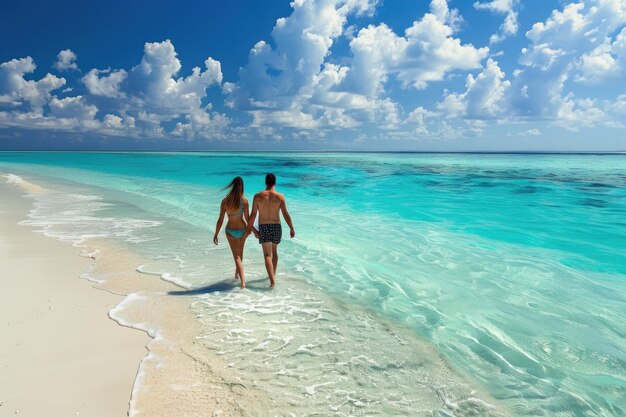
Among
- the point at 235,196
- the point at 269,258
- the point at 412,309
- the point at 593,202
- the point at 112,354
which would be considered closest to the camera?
the point at 112,354

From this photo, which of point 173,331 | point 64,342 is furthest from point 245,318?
point 64,342

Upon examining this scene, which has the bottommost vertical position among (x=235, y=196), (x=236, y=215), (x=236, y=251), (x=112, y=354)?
(x=112, y=354)

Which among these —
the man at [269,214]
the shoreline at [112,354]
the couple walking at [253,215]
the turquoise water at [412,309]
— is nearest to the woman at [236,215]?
the couple walking at [253,215]

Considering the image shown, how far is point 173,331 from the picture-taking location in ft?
16.6

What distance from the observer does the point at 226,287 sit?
682 centimetres

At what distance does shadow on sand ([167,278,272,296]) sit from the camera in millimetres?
6551

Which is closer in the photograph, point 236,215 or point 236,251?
point 236,215

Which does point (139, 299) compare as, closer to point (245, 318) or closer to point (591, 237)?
point (245, 318)

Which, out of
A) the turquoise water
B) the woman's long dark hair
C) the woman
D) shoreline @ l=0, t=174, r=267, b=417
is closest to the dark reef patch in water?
the turquoise water

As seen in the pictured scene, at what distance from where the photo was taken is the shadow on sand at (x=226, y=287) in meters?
6.55

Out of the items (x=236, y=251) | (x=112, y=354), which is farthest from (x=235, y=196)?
(x=112, y=354)

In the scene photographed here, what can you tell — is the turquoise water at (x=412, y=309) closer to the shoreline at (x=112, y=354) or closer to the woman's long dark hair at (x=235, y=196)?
the shoreline at (x=112, y=354)

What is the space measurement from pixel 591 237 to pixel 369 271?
334 inches

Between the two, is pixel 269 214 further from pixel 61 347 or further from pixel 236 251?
pixel 61 347
